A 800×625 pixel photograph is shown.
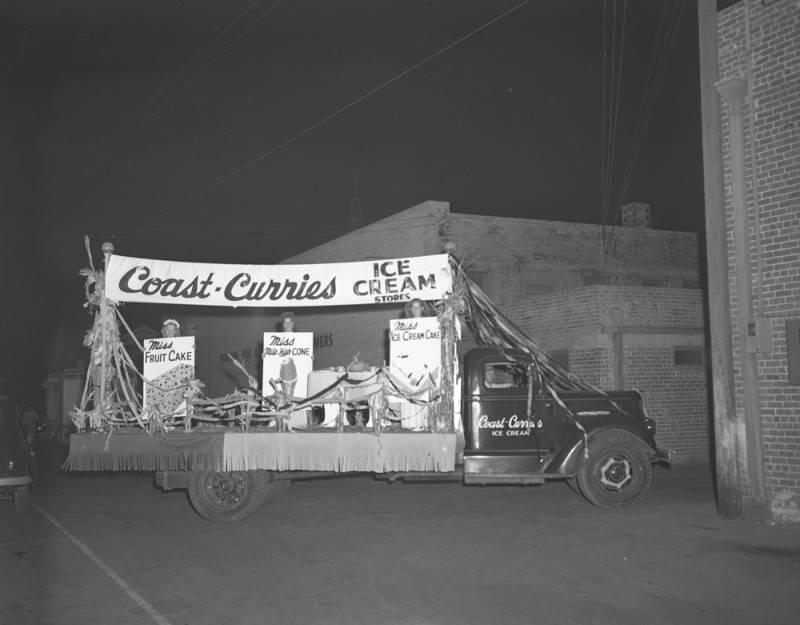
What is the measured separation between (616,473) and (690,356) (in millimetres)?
7052

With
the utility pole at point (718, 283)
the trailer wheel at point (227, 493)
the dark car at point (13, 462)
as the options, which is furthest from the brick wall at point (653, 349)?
the dark car at point (13, 462)

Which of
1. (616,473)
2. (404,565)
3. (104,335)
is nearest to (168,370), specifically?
(104,335)

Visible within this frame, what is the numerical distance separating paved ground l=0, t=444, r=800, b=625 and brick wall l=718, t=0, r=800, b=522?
3.25 feet

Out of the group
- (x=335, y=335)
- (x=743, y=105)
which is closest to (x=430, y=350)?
(x=743, y=105)

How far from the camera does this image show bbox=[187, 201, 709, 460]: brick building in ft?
51.0

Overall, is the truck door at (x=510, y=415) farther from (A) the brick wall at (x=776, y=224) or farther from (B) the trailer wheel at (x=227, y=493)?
(B) the trailer wheel at (x=227, y=493)

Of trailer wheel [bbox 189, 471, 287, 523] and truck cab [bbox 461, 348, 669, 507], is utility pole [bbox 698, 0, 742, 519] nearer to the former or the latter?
truck cab [bbox 461, 348, 669, 507]

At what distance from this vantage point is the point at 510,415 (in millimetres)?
10141

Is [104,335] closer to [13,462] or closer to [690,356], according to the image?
[13,462]

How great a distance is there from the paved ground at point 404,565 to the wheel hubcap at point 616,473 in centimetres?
40

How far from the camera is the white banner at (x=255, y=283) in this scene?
413 inches

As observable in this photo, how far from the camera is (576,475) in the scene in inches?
397

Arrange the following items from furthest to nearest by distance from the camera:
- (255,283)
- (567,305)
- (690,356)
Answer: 1. (567,305)
2. (690,356)
3. (255,283)

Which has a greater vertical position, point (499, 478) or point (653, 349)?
point (653, 349)
